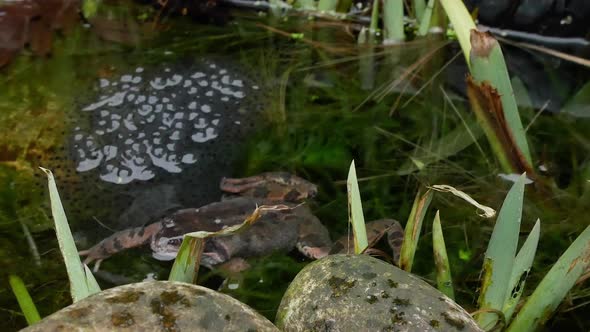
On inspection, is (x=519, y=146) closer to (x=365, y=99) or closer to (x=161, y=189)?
(x=365, y=99)

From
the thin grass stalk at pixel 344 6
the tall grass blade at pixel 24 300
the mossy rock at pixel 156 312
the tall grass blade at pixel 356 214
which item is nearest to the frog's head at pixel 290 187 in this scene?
the tall grass blade at pixel 356 214

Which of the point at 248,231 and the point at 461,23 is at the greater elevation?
the point at 461,23

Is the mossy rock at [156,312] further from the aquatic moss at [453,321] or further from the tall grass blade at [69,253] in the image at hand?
the aquatic moss at [453,321]

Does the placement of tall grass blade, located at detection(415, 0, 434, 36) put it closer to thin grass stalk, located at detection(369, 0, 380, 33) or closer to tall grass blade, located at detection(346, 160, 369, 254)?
thin grass stalk, located at detection(369, 0, 380, 33)

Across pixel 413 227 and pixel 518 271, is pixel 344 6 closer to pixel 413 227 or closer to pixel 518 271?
pixel 413 227

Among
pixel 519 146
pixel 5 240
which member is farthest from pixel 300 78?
pixel 5 240

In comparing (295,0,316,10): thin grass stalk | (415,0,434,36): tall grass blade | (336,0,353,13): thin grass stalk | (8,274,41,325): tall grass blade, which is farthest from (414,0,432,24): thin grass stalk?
(8,274,41,325): tall grass blade

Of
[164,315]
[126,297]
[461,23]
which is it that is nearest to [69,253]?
[126,297]
